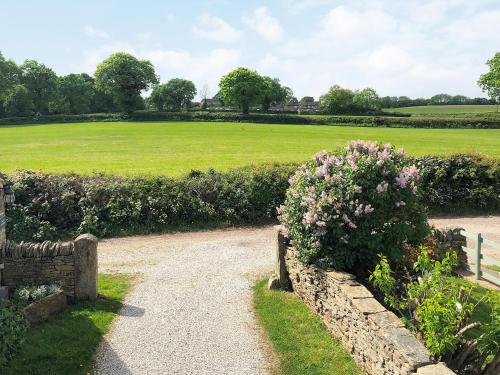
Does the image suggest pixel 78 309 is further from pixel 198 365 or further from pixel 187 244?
pixel 187 244

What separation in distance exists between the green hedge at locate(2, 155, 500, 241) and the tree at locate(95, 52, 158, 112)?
251 feet

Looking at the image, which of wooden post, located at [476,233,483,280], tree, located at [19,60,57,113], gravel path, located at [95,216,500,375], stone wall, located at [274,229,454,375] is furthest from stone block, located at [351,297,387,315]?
tree, located at [19,60,57,113]

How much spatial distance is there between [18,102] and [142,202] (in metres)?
88.1

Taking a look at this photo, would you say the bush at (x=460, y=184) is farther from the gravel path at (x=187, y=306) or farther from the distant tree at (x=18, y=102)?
the distant tree at (x=18, y=102)

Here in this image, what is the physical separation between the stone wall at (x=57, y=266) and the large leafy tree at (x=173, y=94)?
104 meters

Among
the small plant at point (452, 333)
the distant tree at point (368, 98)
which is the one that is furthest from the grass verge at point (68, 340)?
the distant tree at point (368, 98)

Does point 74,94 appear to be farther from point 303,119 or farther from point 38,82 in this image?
point 303,119

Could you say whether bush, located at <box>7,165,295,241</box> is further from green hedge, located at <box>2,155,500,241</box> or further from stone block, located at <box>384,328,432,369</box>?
stone block, located at <box>384,328,432,369</box>

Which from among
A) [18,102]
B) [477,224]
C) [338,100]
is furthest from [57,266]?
[338,100]

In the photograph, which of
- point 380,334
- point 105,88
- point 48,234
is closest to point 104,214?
point 48,234

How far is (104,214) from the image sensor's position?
53.4 ft

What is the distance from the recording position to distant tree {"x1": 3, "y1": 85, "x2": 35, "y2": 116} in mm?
90250

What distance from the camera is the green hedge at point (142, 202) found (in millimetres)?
15586

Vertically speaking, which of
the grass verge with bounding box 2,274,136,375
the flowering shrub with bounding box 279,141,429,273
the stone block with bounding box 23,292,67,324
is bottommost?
the grass verge with bounding box 2,274,136,375
